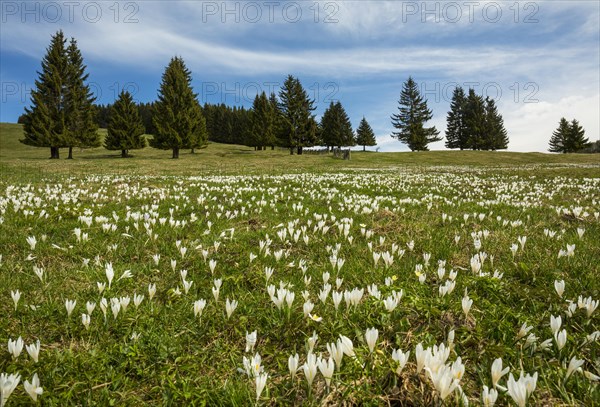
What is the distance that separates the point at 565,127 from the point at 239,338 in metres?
123

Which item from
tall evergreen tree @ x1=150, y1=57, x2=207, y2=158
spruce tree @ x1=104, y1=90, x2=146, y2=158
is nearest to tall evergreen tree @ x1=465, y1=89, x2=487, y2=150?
tall evergreen tree @ x1=150, y1=57, x2=207, y2=158

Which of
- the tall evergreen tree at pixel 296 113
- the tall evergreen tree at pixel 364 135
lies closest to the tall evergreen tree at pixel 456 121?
the tall evergreen tree at pixel 364 135

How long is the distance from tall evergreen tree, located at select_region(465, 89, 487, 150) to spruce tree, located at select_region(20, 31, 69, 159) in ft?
293

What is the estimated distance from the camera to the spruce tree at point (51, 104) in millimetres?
49072

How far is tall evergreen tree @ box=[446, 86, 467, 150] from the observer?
91.5m

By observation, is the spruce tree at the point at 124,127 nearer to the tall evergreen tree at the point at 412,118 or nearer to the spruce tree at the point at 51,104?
the spruce tree at the point at 51,104

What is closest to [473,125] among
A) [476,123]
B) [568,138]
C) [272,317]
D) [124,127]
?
[476,123]

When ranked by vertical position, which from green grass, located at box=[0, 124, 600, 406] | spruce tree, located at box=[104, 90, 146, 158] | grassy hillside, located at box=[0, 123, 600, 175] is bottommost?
green grass, located at box=[0, 124, 600, 406]

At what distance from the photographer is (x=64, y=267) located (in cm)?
385

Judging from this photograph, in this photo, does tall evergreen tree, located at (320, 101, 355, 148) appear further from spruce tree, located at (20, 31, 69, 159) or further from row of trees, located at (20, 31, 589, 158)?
spruce tree, located at (20, 31, 69, 159)

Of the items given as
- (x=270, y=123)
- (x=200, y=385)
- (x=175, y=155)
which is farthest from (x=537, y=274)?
(x=270, y=123)

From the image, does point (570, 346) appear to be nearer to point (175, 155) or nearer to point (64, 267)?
point (64, 267)

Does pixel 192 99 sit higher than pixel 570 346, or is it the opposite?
pixel 192 99

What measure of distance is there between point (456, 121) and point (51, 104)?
306 feet
